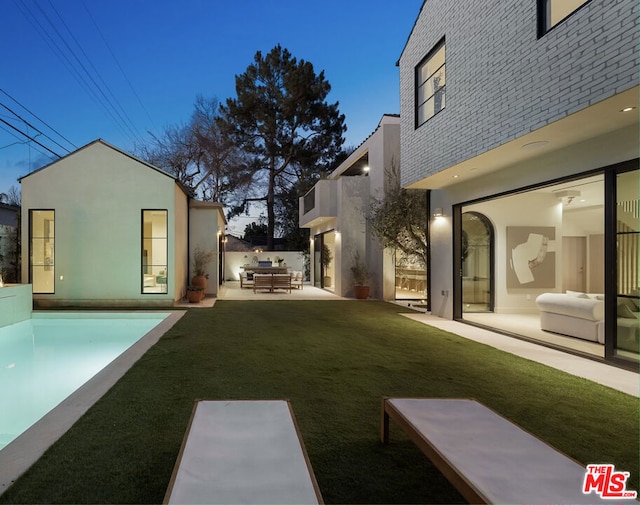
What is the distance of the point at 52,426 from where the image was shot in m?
3.18

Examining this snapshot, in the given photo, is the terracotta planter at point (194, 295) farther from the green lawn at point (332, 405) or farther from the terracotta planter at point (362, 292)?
the terracotta planter at point (362, 292)

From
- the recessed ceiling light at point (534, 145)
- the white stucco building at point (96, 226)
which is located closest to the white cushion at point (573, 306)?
the recessed ceiling light at point (534, 145)

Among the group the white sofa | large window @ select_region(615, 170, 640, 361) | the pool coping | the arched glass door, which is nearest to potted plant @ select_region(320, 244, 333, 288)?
the arched glass door

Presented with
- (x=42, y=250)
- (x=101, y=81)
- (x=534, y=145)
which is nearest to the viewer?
(x=534, y=145)

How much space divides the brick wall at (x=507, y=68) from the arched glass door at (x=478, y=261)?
2.56m

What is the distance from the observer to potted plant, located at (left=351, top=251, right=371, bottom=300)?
43.9 feet

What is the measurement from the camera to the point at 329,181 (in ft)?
49.9

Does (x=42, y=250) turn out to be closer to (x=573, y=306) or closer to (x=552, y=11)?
(x=552, y=11)

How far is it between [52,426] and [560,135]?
655 cm

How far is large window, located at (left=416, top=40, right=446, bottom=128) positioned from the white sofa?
14.2ft

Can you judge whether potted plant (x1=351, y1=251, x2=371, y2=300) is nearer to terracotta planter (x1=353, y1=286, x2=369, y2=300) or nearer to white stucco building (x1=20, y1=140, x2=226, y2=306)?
terracotta planter (x1=353, y1=286, x2=369, y2=300)

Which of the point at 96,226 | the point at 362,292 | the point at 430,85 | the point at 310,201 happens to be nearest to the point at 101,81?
the point at 96,226

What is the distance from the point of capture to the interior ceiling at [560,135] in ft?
14.3

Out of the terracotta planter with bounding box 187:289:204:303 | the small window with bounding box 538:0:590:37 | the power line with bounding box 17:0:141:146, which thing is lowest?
the terracotta planter with bounding box 187:289:204:303
